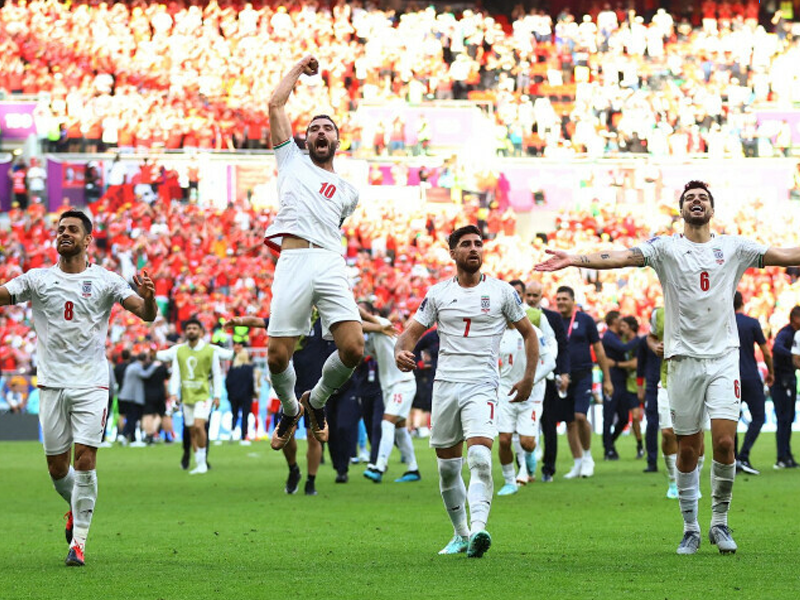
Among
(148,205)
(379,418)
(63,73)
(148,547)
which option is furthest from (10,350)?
(148,547)

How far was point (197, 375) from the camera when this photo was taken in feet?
67.1

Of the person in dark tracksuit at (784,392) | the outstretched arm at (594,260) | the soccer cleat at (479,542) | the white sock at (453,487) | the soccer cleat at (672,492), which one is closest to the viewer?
the outstretched arm at (594,260)

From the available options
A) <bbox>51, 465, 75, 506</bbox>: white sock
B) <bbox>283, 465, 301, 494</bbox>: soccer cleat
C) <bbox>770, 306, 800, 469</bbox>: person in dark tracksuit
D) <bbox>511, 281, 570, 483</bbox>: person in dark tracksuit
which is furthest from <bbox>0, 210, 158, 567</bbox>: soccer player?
<bbox>770, 306, 800, 469</bbox>: person in dark tracksuit

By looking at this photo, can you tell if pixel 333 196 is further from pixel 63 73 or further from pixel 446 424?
pixel 63 73

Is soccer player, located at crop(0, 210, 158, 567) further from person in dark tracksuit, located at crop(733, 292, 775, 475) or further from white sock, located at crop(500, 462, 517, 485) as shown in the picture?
person in dark tracksuit, located at crop(733, 292, 775, 475)

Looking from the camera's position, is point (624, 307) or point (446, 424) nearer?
point (446, 424)

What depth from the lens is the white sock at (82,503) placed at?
→ 9.54m

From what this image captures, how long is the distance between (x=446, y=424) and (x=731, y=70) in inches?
1621

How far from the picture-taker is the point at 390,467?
71.1 feet

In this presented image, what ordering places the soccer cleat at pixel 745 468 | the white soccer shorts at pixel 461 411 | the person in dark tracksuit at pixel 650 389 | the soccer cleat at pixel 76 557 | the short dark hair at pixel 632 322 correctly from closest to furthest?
the soccer cleat at pixel 76 557 → the white soccer shorts at pixel 461 411 → the person in dark tracksuit at pixel 650 389 → the soccer cleat at pixel 745 468 → the short dark hair at pixel 632 322

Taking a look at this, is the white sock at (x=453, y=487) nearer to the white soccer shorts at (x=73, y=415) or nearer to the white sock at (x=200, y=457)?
the white soccer shorts at (x=73, y=415)

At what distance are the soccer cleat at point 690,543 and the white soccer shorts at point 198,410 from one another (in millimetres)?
11699

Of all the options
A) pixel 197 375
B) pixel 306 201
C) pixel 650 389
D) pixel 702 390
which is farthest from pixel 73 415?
pixel 197 375

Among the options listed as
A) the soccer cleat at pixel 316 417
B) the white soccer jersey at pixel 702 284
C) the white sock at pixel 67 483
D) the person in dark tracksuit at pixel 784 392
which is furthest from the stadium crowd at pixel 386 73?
the white soccer jersey at pixel 702 284
